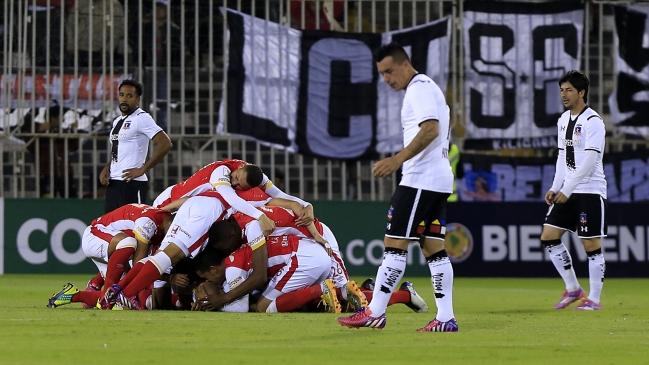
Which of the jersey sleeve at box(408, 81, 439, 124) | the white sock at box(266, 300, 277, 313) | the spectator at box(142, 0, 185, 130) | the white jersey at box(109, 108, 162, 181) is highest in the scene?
the spectator at box(142, 0, 185, 130)

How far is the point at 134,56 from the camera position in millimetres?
16344

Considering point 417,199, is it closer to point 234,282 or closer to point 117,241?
point 234,282

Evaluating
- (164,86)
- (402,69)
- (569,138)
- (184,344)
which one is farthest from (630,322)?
(164,86)

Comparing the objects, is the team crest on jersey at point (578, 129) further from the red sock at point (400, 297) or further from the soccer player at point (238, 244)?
the soccer player at point (238, 244)

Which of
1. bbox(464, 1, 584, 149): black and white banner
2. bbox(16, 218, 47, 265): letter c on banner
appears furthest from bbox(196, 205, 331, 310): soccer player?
bbox(464, 1, 584, 149): black and white banner

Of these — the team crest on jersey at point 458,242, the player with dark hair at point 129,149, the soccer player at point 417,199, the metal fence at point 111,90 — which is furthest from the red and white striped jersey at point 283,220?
the team crest on jersey at point 458,242

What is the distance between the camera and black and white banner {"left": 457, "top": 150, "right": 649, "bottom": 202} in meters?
17.0

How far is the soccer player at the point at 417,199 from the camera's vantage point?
752 cm

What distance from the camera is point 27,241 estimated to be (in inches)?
631

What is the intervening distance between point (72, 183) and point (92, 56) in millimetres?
1852

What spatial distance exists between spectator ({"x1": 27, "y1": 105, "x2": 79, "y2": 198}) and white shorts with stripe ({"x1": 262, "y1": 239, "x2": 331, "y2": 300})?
288 inches

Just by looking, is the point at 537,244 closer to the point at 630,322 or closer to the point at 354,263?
the point at 354,263

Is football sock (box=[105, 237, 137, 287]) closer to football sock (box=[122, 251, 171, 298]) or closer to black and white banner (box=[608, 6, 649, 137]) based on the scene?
football sock (box=[122, 251, 171, 298])

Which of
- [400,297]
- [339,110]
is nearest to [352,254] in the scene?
[339,110]
